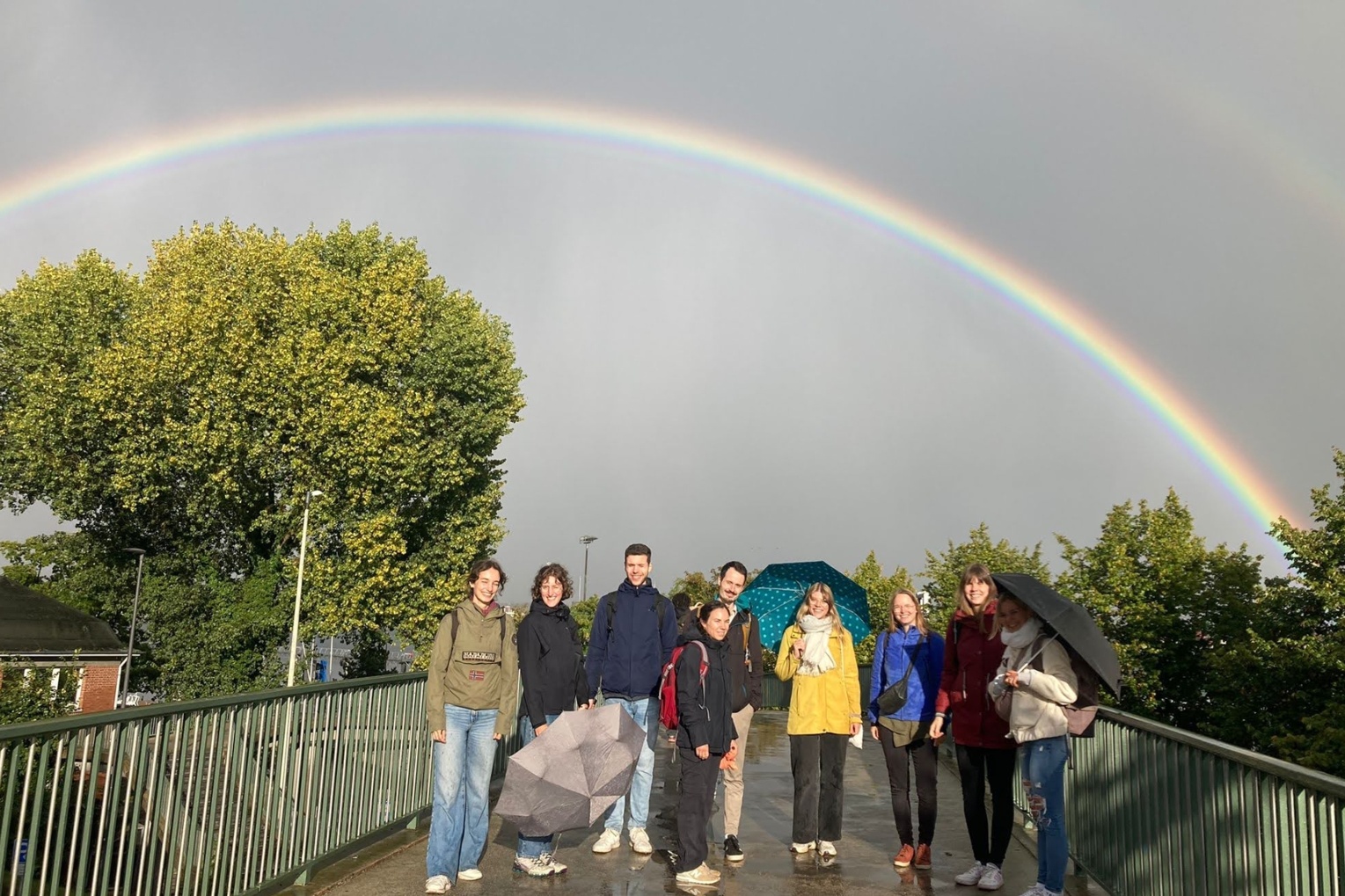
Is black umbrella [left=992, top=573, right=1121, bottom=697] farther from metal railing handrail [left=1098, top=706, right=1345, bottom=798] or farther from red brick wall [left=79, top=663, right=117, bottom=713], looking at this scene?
red brick wall [left=79, top=663, right=117, bottom=713]

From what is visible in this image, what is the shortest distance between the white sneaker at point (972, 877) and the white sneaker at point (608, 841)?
2.30 m

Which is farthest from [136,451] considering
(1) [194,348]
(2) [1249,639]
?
(2) [1249,639]

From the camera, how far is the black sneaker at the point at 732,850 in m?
6.98

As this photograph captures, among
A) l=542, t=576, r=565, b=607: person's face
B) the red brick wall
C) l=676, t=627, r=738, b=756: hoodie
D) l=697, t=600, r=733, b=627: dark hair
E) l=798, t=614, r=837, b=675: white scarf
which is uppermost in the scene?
l=542, t=576, r=565, b=607: person's face

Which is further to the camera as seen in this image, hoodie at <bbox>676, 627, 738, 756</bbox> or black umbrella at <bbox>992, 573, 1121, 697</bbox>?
hoodie at <bbox>676, 627, 738, 756</bbox>

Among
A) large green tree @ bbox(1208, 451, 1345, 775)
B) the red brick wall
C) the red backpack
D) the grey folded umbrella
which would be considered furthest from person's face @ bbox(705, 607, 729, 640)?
the red brick wall

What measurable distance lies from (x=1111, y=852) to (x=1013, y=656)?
1.22 meters

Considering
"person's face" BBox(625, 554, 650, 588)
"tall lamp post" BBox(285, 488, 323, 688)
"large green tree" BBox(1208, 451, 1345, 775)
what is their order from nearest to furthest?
1. "person's face" BBox(625, 554, 650, 588)
2. "tall lamp post" BBox(285, 488, 323, 688)
3. "large green tree" BBox(1208, 451, 1345, 775)

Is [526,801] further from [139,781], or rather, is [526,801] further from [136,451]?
[136,451]

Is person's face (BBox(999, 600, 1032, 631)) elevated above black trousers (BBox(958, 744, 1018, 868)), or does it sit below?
above

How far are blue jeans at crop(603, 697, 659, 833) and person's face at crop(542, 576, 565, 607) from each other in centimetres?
94

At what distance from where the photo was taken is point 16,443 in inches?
1156

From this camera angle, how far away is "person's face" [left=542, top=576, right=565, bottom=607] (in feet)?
22.1

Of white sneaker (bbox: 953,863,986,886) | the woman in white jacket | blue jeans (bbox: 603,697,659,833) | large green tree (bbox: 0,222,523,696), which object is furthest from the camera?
large green tree (bbox: 0,222,523,696)
